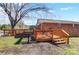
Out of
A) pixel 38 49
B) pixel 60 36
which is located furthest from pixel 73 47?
pixel 38 49

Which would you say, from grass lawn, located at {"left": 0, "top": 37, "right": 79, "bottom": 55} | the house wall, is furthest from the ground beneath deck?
the house wall

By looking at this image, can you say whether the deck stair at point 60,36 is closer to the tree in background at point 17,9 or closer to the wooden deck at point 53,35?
the wooden deck at point 53,35

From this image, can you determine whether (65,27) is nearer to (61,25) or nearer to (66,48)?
(61,25)

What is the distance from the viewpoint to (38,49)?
3697 millimetres

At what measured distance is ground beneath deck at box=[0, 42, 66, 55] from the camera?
12.1 feet

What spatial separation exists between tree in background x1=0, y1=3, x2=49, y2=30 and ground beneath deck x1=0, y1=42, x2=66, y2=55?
311 mm

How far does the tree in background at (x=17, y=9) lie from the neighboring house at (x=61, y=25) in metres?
0.18

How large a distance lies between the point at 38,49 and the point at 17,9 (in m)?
0.61

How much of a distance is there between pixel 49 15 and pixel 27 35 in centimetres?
40

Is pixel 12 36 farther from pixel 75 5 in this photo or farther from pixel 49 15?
pixel 75 5

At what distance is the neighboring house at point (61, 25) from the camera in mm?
3660

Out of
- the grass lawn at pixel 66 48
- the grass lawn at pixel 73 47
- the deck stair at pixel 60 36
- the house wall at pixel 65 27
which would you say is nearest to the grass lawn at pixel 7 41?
the grass lawn at pixel 66 48

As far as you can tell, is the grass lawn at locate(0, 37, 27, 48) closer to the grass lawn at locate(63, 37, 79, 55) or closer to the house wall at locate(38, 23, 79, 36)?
the house wall at locate(38, 23, 79, 36)

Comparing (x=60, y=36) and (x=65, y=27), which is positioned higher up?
(x=65, y=27)
